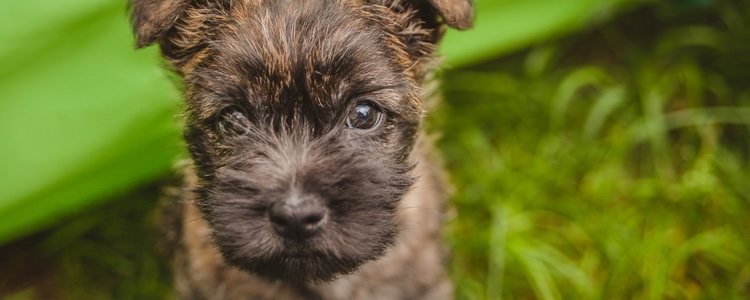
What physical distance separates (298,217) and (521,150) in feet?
6.39

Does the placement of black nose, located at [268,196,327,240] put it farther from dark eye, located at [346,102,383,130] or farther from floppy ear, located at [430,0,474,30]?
floppy ear, located at [430,0,474,30]

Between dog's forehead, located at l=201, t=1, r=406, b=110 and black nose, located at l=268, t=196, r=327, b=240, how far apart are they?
0.97 ft

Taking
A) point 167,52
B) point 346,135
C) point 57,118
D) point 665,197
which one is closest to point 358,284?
point 346,135

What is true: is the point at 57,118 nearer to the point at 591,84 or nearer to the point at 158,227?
the point at 158,227

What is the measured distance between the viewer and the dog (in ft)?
7.36

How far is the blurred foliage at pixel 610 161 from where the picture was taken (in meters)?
3.42

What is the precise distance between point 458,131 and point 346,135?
162 centimetres

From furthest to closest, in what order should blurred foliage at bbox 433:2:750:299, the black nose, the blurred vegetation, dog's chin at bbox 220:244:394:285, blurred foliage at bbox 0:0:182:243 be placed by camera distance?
blurred foliage at bbox 433:2:750:299, the blurred vegetation, blurred foliage at bbox 0:0:182:243, dog's chin at bbox 220:244:394:285, the black nose

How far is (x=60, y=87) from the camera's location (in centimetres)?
299

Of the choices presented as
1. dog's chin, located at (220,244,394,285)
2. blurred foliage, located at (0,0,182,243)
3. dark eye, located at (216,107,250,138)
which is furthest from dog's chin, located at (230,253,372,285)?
blurred foliage, located at (0,0,182,243)

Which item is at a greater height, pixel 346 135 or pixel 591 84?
pixel 591 84

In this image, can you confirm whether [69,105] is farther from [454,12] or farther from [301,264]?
[454,12]

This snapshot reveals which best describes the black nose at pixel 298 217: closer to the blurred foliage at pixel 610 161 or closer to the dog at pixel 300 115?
the dog at pixel 300 115

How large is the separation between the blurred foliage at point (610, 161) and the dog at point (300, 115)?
3.57 feet
